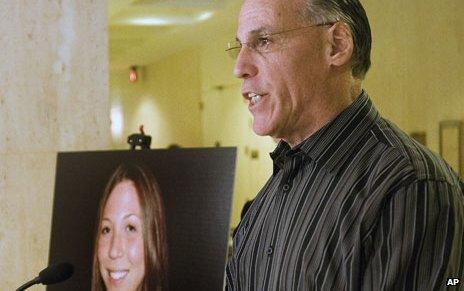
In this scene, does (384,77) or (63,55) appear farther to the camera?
(384,77)

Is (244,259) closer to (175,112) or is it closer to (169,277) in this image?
(169,277)

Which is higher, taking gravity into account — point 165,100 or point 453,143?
point 165,100

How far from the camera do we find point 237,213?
716 centimetres

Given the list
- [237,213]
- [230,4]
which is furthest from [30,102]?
[237,213]

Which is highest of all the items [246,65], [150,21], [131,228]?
[150,21]

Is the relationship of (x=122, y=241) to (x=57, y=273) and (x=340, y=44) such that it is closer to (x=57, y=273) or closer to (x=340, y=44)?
(x=57, y=273)

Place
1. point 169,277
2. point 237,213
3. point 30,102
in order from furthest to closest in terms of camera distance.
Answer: point 237,213, point 30,102, point 169,277

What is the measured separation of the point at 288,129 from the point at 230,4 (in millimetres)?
5220

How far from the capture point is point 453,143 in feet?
13.2

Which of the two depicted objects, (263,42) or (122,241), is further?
(122,241)

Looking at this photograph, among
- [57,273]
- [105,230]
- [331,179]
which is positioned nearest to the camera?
[331,179]

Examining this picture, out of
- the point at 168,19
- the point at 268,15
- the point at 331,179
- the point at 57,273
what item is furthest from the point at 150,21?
the point at 331,179

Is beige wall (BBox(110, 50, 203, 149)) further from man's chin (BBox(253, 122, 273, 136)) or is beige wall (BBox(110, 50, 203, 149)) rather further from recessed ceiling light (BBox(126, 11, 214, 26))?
man's chin (BBox(253, 122, 273, 136))

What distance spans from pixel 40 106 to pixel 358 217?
168cm
